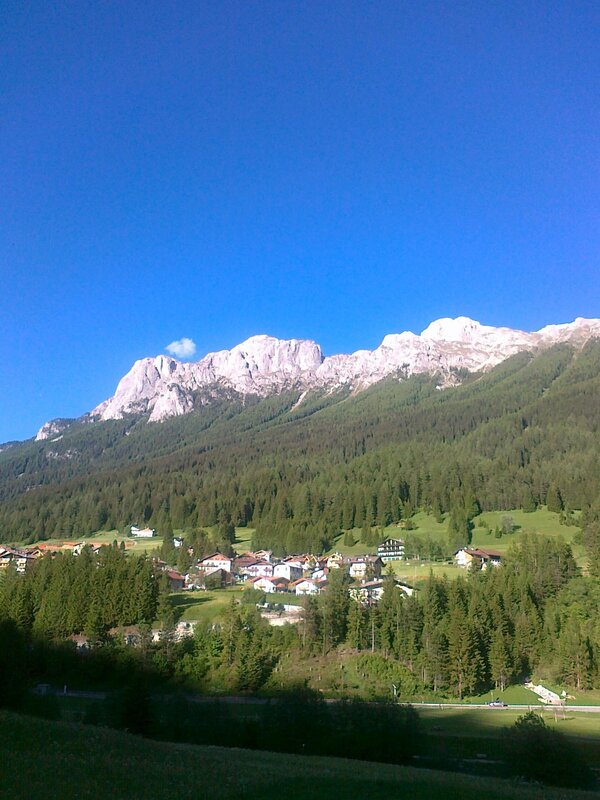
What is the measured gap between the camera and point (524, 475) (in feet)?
487

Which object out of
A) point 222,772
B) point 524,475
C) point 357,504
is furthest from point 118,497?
point 222,772

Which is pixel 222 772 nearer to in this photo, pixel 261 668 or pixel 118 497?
pixel 261 668

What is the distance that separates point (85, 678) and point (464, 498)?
332ft

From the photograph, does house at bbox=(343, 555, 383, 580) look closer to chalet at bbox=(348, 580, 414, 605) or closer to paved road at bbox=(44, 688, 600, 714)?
chalet at bbox=(348, 580, 414, 605)

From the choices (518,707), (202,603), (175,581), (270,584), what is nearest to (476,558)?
(270,584)

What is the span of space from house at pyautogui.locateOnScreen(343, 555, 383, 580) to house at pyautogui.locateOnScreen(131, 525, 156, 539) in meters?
64.4

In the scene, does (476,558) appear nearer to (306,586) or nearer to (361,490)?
(306,586)

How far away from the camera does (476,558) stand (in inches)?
3989

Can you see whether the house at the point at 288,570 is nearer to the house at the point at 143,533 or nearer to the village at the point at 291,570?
the village at the point at 291,570

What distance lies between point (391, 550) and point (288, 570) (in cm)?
2313

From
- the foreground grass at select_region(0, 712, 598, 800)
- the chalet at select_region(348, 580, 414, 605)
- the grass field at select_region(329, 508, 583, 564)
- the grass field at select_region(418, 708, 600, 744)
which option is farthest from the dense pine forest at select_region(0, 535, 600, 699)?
Answer: the foreground grass at select_region(0, 712, 598, 800)

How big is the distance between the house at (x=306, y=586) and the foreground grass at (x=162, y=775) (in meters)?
67.7

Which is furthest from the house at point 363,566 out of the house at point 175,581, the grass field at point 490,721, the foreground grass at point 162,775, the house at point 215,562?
the foreground grass at point 162,775

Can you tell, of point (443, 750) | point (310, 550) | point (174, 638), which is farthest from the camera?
point (310, 550)
